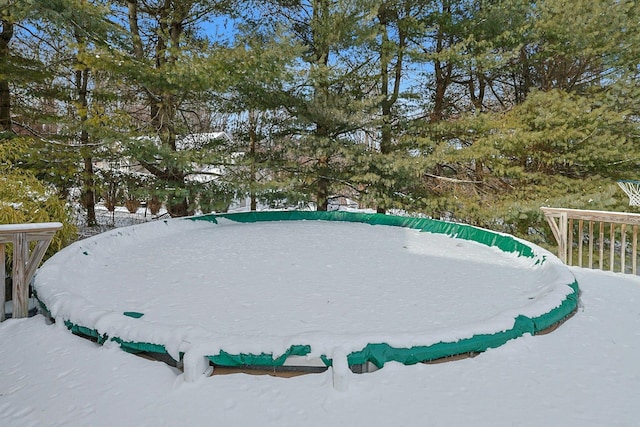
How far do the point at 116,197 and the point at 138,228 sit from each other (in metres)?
3.15

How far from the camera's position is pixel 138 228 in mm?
4000

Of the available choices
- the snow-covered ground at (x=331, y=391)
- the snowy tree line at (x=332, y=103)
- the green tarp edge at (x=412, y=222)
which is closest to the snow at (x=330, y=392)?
the snow-covered ground at (x=331, y=391)

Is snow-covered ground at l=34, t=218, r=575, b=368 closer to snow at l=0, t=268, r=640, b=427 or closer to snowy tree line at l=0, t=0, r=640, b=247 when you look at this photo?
snow at l=0, t=268, r=640, b=427

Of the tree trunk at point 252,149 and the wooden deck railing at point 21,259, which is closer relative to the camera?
the wooden deck railing at point 21,259

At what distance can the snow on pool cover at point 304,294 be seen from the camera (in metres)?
1.46

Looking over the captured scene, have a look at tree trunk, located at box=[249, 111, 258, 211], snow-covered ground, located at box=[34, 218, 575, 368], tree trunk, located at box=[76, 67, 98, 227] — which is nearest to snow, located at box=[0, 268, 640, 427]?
snow-covered ground, located at box=[34, 218, 575, 368]

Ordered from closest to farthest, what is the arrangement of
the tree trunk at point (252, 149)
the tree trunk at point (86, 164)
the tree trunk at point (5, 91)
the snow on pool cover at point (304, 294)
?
the snow on pool cover at point (304, 294) → the tree trunk at point (5, 91) → the tree trunk at point (86, 164) → the tree trunk at point (252, 149)

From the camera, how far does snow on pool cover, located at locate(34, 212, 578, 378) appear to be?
57.4 inches

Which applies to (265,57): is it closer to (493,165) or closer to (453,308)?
(493,165)

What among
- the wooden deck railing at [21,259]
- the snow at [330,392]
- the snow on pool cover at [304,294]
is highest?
the wooden deck railing at [21,259]

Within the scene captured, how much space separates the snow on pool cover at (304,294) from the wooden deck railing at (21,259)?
0.11 m

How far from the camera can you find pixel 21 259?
2.04 m

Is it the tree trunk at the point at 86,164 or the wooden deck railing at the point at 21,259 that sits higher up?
the tree trunk at the point at 86,164

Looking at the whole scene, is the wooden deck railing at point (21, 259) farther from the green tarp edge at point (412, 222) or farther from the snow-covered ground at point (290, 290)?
the green tarp edge at point (412, 222)
